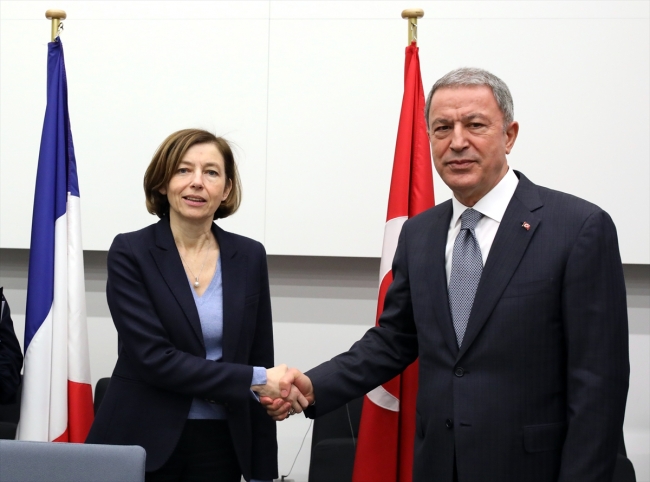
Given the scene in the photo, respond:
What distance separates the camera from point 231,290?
2.31 m

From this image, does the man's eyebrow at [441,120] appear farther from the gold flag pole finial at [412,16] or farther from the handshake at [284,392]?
the gold flag pole finial at [412,16]

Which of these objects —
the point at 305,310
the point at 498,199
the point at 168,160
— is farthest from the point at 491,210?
the point at 305,310

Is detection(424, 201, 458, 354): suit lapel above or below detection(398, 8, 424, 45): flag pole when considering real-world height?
below

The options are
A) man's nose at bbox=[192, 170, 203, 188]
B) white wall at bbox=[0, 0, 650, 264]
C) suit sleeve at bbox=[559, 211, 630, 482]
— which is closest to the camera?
suit sleeve at bbox=[559, 211, 630, 482]

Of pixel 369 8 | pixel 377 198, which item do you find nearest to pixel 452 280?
pixel 377 198

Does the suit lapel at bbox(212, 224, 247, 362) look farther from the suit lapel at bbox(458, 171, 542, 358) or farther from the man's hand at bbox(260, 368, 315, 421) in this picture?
the suit lapel at bbox(458, 171, 542, 358)

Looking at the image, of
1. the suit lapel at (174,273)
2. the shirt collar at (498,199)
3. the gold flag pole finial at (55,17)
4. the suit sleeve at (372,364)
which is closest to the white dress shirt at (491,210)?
the shirt collar at (498,199)

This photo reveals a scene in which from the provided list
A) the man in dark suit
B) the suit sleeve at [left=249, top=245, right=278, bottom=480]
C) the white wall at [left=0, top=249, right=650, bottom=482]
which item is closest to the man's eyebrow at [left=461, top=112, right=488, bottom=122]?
the man in dark suit

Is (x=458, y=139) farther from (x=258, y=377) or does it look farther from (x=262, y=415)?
(x=262, y=415)

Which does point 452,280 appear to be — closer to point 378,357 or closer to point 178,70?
point 378,357

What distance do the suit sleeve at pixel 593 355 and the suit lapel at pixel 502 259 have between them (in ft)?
0.45

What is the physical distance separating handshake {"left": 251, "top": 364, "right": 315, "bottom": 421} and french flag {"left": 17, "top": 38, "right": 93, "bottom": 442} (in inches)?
46.3

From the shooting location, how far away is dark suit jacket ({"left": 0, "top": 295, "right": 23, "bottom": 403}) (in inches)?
113

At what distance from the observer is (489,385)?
183 cm
